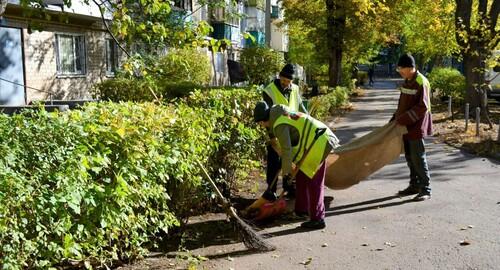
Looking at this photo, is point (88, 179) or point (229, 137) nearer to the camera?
point (88, 179)

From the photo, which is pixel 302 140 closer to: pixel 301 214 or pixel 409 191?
pixel 301 214

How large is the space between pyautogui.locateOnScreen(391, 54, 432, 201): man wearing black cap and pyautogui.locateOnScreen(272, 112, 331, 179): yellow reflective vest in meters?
2.02

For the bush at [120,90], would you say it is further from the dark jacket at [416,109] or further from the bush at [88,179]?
the bush at [88,179]

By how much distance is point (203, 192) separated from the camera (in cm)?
585

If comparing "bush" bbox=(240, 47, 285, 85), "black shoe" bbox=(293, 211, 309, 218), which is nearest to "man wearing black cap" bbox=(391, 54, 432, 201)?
"black shoe" bbox=(293, 211, 309, 218)

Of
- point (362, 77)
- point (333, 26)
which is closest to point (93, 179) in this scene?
point (333, 26)

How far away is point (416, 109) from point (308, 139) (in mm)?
2193

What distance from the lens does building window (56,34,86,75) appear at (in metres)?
17.6

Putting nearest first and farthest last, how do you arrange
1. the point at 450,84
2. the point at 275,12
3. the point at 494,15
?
the point at 494,15 < the point at 450,84 < the point at 275,12

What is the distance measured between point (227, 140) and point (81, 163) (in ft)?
9.98

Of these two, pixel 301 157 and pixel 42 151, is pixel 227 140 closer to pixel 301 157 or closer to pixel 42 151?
pixel 301 157

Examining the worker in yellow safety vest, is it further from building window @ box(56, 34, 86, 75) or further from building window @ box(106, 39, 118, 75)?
building window @ box(106, 39, 118, 75)

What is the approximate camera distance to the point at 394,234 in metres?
5.69

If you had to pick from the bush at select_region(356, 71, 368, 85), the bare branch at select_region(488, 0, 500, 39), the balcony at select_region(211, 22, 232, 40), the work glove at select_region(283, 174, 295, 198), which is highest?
the balcony at select_region(211, 22, 232, 40)
